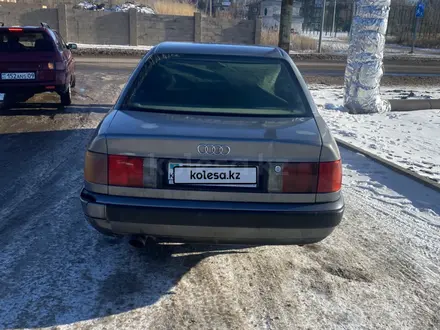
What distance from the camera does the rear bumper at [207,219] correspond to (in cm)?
299

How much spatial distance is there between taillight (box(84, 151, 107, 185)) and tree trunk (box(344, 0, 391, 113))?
8.18 meters

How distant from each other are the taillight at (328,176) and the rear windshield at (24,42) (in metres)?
7.66

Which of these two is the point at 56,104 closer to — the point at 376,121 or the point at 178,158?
the point at 376,121

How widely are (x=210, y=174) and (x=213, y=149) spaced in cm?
16

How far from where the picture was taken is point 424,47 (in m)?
41.6

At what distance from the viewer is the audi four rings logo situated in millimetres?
2957

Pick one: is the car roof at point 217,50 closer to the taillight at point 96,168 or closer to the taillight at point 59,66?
the taillight at point 96,168

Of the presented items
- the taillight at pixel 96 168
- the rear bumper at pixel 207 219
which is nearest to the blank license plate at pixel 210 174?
the rear bumper at pixel 207 219

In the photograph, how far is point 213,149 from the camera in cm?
296

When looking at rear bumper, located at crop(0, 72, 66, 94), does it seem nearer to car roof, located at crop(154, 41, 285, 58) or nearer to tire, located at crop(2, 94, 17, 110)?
tire, located at crop(2, 94, 17, 110)

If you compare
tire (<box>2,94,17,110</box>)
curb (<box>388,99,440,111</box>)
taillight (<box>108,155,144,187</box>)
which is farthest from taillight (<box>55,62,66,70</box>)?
curb (<box>388,99,440,111</box>)

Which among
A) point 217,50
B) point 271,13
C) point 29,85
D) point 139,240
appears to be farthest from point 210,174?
point 271,13

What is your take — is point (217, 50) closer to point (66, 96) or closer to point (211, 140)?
point (211, 140)

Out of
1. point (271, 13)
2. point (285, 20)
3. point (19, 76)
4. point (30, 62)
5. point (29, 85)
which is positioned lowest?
point (29, 85)
